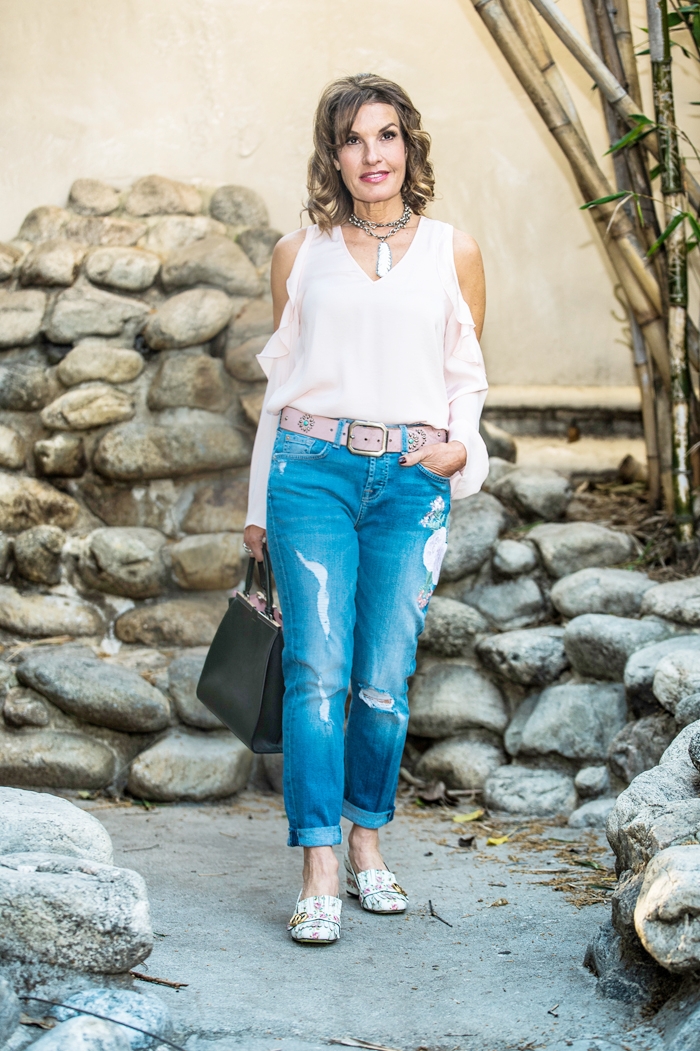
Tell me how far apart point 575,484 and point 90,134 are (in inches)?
82.4

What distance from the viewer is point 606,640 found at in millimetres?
2916

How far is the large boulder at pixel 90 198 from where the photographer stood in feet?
12.4

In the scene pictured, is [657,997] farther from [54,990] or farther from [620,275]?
[620,275]

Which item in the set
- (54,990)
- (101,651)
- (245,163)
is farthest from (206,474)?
(54,990)

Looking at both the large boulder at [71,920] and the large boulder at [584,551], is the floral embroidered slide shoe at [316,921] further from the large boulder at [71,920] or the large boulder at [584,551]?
the large boulder at [584,551]

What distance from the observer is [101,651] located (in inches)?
130

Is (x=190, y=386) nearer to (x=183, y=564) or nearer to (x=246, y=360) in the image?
(x=246, y=360)

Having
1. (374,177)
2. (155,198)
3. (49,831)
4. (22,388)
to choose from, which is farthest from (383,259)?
(155,198)

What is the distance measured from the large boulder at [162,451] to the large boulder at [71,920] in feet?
6.30

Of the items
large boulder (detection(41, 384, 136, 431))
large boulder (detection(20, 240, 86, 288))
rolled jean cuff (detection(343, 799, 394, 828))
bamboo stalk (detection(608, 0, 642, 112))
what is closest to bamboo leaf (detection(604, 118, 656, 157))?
bamboo stalk (detection(608, 0, 642, 112))

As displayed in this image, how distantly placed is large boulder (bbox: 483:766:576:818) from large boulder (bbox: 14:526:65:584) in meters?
1.45

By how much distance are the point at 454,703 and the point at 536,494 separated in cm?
80

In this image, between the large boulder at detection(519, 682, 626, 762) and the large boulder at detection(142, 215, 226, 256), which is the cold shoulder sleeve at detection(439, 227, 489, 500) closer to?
the large boulder at detection(519, 682, 626, 762)

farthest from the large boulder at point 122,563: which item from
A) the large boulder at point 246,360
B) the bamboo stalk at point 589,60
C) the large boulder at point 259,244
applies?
the bamboo stalk at point 589,60
